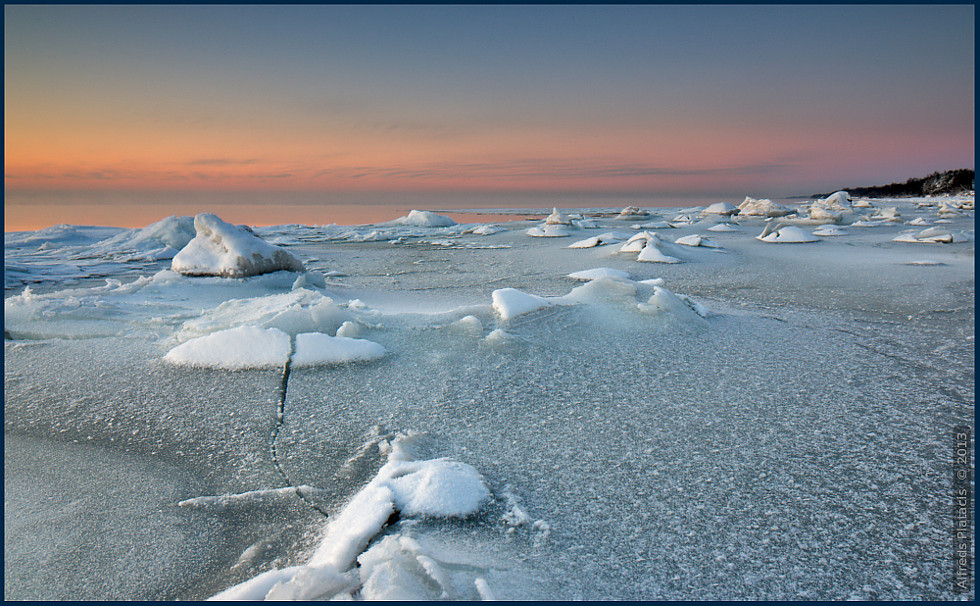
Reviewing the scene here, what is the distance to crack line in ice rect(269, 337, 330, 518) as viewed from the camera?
125cm

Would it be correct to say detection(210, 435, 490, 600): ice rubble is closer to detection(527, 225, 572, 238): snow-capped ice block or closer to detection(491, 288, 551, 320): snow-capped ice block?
detection(491, 288, 551, 320): snow-capped ice block

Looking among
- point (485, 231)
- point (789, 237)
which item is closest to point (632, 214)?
point (485, 231)

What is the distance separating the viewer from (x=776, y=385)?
192cm

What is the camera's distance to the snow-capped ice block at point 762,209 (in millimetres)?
14115

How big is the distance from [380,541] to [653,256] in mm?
5064

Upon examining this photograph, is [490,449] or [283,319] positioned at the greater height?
[283,319]

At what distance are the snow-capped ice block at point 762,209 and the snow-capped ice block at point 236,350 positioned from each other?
14.8 meters

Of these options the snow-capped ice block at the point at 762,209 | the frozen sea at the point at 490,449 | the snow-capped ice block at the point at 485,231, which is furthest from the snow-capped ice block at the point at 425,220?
the frozen sea at the point at 490,449

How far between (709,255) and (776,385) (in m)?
4.40

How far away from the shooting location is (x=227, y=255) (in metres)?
4.24

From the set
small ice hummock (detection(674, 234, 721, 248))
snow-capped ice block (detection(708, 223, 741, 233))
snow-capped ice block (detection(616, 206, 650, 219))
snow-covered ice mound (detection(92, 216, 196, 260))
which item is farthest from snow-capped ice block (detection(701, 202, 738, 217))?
snow-covered ice mound (detection(92, 216, 196, 260))

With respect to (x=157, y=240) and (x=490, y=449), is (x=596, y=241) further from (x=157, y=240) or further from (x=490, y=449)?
(x=157, y=240)

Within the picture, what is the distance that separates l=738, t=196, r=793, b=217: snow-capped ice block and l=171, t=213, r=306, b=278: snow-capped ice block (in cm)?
1372

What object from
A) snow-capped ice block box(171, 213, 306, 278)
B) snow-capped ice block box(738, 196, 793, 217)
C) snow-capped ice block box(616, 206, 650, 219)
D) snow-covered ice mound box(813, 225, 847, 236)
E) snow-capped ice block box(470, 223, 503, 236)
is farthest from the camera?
snow-capped ice block box(616, 206, 650, 219)
